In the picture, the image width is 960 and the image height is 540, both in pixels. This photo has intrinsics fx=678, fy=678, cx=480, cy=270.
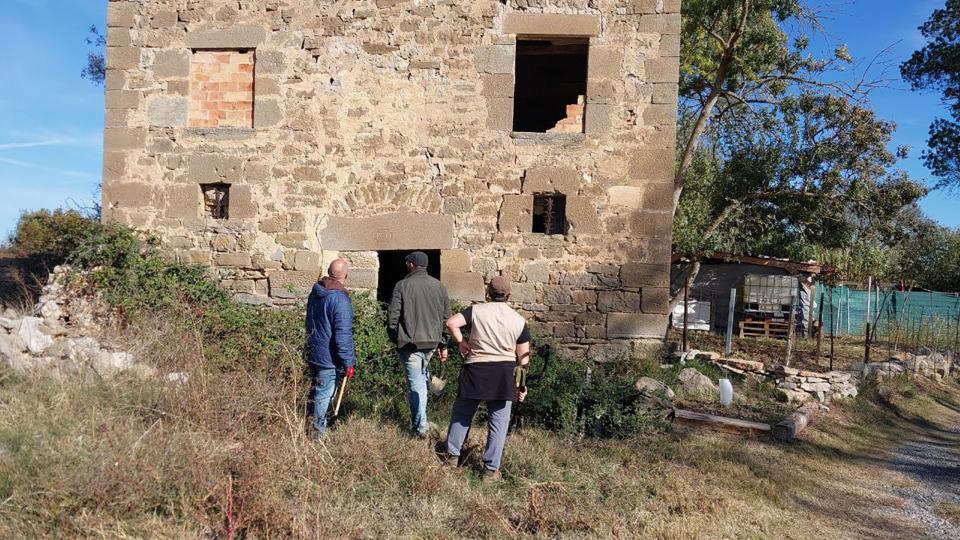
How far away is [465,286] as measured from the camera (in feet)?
29.4

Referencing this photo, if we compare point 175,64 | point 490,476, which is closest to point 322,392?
point 490,476

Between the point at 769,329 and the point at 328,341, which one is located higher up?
the point at 328,341

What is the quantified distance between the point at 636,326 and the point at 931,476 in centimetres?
351

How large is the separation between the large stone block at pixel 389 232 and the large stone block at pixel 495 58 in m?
2.03

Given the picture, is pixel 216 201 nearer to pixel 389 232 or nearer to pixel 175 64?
pixel 175 64

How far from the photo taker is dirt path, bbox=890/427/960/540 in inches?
205

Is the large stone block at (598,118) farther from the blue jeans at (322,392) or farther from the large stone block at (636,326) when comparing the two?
the blue jeans at (322,392)

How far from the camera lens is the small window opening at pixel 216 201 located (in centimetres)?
933

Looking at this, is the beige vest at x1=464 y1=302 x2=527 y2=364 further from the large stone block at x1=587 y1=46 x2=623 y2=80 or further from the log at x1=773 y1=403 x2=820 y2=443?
the large stone block at x1=587 y1=46 x2=623 y2=80

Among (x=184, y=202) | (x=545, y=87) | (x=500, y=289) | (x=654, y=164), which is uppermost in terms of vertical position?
(x=545, y=87)

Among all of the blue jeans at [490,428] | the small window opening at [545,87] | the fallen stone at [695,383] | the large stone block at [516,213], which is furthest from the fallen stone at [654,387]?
the small window opening at [545,87]

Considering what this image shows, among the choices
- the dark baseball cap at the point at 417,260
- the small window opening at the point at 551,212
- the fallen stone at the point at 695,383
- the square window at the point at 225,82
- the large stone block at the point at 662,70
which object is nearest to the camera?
the dark baseball cap at the point at 417,260

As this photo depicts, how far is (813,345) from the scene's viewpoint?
48.3ft

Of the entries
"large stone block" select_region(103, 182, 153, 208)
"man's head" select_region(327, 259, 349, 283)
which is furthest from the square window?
"man's head" select_region(327, 259, 349, 283)
